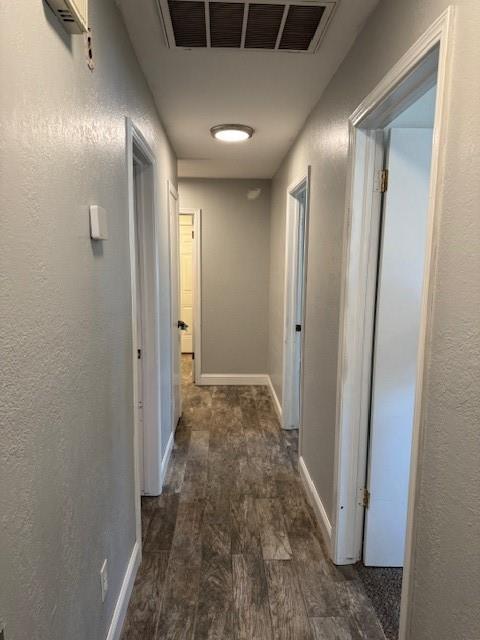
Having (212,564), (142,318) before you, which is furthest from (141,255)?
(212,564)

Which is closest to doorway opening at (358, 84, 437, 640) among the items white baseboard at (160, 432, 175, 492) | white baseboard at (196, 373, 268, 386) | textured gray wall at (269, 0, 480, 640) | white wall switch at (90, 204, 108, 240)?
textured gray wall at (269, 0, 480, 640)

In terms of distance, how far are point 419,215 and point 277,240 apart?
2.47 metres

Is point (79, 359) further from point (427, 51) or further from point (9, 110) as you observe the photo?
point (427, 51)

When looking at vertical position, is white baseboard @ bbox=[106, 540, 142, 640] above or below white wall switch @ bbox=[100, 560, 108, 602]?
below

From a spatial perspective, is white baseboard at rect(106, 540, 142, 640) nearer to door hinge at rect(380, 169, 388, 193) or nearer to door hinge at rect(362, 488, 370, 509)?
door hinge at rect(362, 488, 370, 509)

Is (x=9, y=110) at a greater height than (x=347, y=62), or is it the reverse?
(x=347, y=62)

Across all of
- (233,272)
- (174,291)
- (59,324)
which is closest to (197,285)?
(233,272)

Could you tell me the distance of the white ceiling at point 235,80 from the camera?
1.66m

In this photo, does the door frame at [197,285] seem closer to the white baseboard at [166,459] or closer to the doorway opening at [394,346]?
the white baseboard at [166,459]

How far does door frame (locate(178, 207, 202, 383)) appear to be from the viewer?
4645 mm

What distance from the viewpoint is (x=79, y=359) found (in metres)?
1.17

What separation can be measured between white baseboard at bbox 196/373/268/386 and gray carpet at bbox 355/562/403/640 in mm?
2966

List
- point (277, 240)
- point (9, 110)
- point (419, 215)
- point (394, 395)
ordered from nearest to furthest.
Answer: point (9, 110) < point (419, 215) < point (394, 395) < point (277, 240)

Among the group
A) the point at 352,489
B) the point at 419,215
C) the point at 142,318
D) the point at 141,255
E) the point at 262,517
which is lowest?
the point at 262,517
